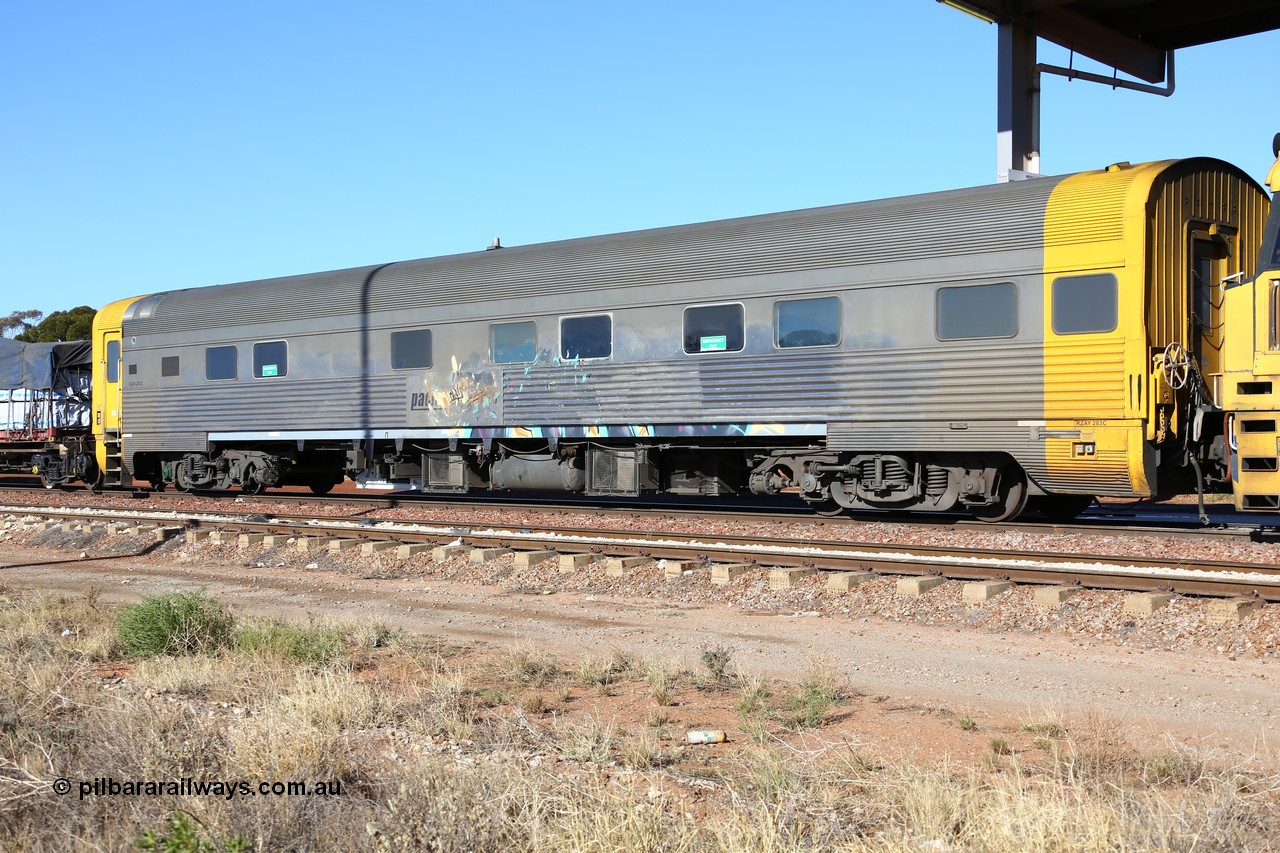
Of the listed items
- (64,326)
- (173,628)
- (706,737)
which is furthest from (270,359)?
(64,326)

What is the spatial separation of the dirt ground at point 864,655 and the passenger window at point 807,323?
4045 mm

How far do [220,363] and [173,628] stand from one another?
12.1 metres

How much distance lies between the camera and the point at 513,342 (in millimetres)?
16125

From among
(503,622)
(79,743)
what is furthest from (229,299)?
(79,743)

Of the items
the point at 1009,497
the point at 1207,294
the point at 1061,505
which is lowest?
the point at 1061,505

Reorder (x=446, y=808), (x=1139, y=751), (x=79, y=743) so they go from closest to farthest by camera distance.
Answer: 1. (x=446, y=808)
2. (x=79, y=743)
3. (x=1139, y=751)

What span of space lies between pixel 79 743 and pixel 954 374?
9.51 metres

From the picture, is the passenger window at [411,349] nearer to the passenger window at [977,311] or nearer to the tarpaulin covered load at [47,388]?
the passenger window at [977,311]

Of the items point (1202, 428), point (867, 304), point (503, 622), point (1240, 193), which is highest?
point (1240, 193)

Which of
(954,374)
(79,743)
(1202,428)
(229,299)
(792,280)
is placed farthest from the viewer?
(229,299)

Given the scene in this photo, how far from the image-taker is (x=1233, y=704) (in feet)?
22.1

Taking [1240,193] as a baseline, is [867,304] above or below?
below

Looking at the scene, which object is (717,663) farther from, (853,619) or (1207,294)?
(1207,294)

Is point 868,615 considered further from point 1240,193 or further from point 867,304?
point 1240,193
